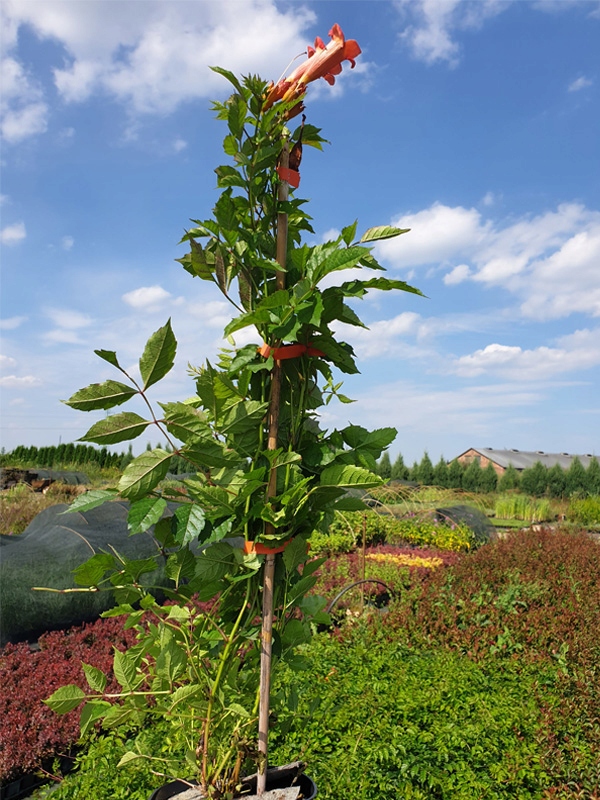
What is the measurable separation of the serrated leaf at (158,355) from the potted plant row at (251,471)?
0.07ft

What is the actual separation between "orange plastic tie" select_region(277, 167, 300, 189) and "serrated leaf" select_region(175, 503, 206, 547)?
33.9 inches

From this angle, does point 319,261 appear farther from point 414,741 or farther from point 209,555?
point 414,741

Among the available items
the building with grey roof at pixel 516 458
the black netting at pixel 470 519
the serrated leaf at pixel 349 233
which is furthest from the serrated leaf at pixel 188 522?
the building with grey roof at pixel 516 458

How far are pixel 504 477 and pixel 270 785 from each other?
1066 inches

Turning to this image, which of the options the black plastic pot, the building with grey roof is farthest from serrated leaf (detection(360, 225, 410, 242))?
the building with grey roof

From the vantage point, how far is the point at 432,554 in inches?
341

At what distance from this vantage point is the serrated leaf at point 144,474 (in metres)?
1.20

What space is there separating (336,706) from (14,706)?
186cm

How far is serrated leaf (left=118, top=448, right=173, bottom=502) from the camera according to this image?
1203 mm

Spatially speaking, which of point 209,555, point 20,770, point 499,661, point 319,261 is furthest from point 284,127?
point 499,661

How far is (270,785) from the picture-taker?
1.55 meters

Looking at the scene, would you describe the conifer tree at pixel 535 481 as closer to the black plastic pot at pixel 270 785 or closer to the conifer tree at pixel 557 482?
the conifer tree at pixel 557 482

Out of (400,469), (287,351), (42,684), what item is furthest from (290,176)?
(400,469)

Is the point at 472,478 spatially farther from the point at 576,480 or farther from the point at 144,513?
the point at 144,513
